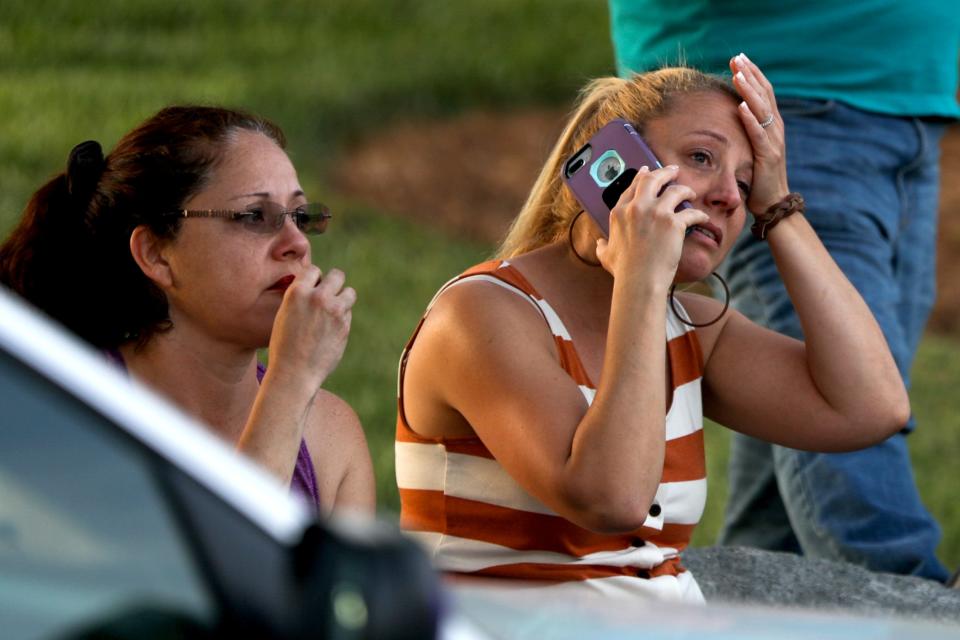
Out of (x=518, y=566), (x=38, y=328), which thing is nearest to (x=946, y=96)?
(x=518, y=566)

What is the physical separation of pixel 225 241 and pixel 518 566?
0.73 m

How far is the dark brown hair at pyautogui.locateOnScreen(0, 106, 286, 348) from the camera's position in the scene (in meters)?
2.93

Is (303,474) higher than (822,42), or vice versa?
(822,42)

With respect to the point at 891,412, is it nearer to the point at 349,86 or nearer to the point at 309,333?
the point at 309,333

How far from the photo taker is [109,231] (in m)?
2.96

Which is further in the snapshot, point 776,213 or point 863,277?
point 863,277

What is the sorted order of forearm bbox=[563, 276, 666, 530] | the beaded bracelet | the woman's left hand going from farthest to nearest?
the beaded bracelet
the woman's left hand
forearm bbox=[563, 276, 666, 530]

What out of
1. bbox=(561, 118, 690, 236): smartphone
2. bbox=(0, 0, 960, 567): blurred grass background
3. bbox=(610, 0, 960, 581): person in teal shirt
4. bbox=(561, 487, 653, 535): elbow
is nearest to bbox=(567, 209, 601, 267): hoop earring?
bbox=(561, 118, 690, 236): smartphone

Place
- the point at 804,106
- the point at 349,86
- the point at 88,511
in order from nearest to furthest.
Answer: the point at 88,511 < the point at 804,106 < the point at 349,86

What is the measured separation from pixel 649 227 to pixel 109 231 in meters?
0.93

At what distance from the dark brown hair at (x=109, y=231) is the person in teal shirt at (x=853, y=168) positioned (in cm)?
122

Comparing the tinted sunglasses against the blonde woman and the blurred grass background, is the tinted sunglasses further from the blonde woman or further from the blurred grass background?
the blurred grass background

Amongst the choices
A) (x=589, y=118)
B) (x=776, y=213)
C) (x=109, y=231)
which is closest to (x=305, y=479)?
(x=109, y=231)

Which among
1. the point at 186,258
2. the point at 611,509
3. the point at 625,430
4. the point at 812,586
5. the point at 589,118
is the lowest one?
the point at 812,586
